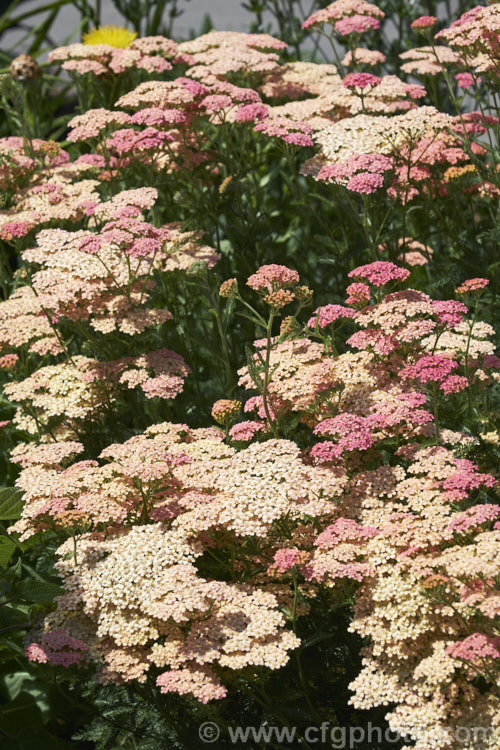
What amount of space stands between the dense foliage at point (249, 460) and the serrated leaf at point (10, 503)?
0.02 metres

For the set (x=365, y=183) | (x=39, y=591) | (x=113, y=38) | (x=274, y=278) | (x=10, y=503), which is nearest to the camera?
(x=39, y=591)

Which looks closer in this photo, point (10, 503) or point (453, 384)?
point (453, 384)

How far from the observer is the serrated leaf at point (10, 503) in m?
3.11

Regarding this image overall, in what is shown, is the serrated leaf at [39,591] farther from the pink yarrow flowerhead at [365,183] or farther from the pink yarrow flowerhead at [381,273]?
the pink yarrow flowerhead at [365,183]

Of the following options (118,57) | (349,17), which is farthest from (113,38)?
(349,17)

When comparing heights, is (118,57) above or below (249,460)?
above

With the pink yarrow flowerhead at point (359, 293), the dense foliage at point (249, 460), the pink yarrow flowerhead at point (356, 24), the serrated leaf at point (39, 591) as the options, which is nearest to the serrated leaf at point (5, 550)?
the dense foliage at point (249, 460)

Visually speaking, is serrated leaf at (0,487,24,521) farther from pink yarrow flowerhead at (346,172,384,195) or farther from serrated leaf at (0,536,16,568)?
pink yarrow flowerhead at (346,172,384,195)

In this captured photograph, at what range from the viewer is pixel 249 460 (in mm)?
2902

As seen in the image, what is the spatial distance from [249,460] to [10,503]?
89 centimetres

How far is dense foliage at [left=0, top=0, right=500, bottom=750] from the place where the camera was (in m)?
2.54

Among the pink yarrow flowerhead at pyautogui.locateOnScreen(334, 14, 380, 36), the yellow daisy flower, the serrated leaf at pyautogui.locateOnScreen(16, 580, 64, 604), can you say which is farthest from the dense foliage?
the yellow daisy flower

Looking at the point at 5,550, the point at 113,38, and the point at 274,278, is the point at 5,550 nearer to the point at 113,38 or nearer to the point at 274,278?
the point at 274,278

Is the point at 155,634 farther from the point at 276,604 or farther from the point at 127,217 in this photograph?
the point at 127,217
